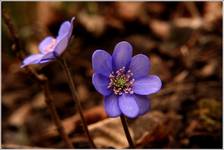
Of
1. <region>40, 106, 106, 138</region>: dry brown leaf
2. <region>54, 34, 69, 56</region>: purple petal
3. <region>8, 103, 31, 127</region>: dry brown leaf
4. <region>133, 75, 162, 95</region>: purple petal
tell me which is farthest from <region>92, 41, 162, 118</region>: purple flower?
<region>8, 103, 31, 127</region>: dry brown leaf

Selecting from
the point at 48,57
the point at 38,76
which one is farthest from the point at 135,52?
the point at 48,57

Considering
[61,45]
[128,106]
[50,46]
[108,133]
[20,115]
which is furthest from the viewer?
[20,115]

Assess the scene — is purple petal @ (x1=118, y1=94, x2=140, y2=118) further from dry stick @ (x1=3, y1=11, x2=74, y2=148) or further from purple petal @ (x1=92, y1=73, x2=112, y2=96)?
dry stick @ (x1=3, y1=11, x2=74, y2=148)

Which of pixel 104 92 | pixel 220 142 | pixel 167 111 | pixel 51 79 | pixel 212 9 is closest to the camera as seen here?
pixel 104 92

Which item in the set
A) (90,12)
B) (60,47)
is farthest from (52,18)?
(60,47)

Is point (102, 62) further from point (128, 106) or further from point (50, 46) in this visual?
point (50, 46)

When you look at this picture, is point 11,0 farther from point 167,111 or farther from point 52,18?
point 167,111

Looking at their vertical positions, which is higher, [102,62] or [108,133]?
[102,62]

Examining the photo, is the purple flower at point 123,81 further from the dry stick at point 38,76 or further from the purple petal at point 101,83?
the dry stick at point 38,76

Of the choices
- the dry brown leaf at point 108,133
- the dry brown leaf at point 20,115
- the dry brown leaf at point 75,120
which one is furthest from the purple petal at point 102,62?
the dry brown leaf at point 20,115
